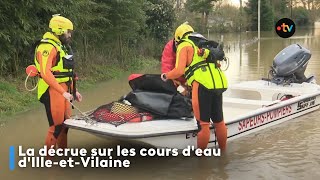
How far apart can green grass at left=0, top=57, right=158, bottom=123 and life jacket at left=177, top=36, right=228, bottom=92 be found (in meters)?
3.65

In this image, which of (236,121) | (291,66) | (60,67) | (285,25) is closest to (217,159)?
(236,121)

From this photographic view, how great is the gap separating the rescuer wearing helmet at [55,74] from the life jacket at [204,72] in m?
1.29

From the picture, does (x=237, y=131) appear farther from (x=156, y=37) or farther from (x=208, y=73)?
(x=156, y=37)

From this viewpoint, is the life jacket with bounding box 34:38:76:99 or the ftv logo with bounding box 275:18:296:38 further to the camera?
the ftv logo with bounding box 275:18:296:38

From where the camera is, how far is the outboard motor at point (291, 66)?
8008 millimetres

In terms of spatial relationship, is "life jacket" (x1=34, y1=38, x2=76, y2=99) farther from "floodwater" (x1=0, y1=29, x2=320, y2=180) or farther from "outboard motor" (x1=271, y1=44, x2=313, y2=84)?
"outboard motor" (x1=271, y1=44, x2=313, y2=84)

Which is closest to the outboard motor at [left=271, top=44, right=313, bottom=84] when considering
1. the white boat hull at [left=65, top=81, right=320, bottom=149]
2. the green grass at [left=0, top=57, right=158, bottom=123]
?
the white boat hull at [left=65, top=81, right=320, bottom=149]

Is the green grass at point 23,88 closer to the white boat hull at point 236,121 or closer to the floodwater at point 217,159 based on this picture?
the floodwater at point 217,159

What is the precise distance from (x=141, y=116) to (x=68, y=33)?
4.14 ft

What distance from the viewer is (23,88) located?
29.5ft

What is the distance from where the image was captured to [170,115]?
5156mm

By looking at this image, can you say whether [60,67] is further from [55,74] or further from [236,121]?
[236,121]

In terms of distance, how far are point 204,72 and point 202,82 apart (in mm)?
121

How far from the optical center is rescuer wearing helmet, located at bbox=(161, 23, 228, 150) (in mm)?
5012
